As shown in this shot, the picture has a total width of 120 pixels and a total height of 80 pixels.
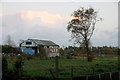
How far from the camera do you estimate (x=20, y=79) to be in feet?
37.1

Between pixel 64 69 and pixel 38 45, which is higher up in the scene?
pixel 38 45

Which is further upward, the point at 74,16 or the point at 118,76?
the point at 74,16

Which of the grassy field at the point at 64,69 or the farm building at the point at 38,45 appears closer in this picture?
the grassy field at the point at 64,69

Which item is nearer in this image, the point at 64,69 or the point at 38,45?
the point at 64,69

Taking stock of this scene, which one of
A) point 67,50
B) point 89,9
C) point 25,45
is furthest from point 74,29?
point 25,45

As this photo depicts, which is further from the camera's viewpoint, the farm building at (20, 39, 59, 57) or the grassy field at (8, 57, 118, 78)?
the farm building at (20, 39, 59, 57)

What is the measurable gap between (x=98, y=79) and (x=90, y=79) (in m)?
0.53

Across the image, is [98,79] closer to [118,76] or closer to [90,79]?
[90,79]

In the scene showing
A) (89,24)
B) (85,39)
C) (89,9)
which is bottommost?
(85,39)

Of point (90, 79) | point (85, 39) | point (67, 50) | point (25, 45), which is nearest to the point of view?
point (90, 79)

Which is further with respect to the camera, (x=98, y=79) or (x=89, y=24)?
(x=89, y=24)

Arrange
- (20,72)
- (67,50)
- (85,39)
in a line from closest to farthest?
1. (20,72)
2. (85,39)
3. (67,50)

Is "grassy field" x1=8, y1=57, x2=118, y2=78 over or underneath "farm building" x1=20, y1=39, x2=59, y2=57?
underneath

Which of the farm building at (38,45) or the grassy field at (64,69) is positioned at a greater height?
the farm building at (38,45)
